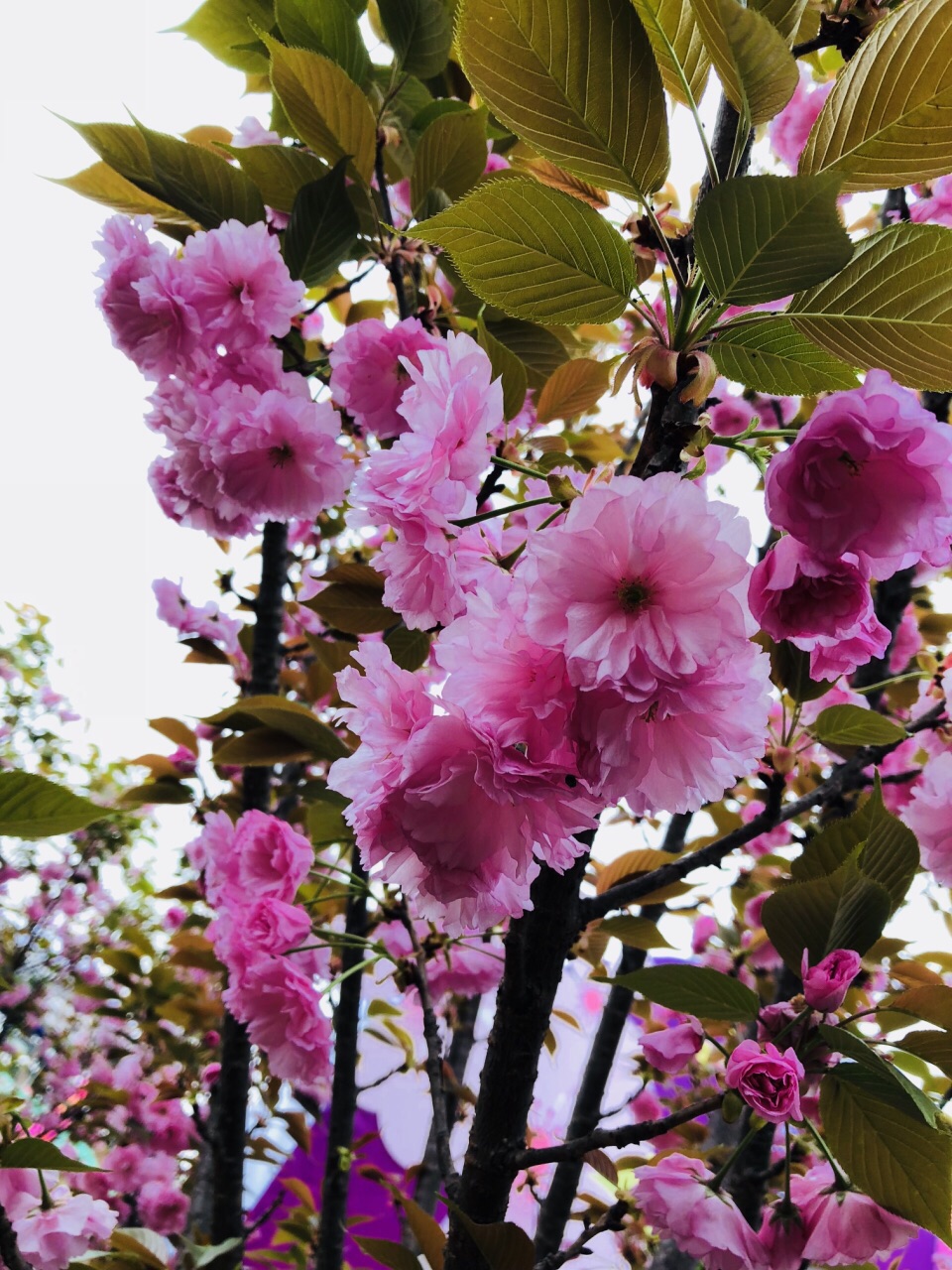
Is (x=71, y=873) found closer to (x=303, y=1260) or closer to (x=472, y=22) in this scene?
(x=303, y=1260)

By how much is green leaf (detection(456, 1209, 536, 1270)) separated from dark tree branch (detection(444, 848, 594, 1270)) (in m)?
0.04

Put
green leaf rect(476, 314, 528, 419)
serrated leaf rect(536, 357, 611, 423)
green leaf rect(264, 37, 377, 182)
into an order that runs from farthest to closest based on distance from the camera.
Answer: serrated leaf rect(536, 357, 611, 423) → green leaf rect(264, 37, 377, 182) → green leaf rect(476, 314, 528, 419)

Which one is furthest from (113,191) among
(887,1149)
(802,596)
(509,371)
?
(887,1149)

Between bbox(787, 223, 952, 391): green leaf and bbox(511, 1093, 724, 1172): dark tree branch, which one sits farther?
bbox(511, 1093, 724, 1172): dark tree branch

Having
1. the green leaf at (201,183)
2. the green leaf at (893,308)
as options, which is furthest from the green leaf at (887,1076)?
the green leaf at (201,183)

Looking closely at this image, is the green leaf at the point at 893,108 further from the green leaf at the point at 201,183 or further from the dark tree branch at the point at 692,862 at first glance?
the green leaf at the point at 201,183

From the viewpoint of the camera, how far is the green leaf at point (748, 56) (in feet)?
1.52

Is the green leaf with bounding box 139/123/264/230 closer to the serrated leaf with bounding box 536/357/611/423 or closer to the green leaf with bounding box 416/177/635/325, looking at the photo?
the serrated leaf with bounding box 536/357/611/423

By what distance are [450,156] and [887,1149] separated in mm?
1001

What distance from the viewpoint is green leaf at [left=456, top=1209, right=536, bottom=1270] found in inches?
22.8

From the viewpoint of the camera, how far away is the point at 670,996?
0.68 metres

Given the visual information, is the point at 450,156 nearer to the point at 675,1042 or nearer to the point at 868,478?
the point at 868,478

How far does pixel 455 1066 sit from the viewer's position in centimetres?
190

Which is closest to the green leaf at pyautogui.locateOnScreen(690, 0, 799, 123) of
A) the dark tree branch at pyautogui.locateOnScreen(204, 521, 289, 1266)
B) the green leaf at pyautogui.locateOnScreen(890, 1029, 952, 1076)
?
the green leaf at pyautogui.locateOnScreen(890, 1029, 952, 1076)
